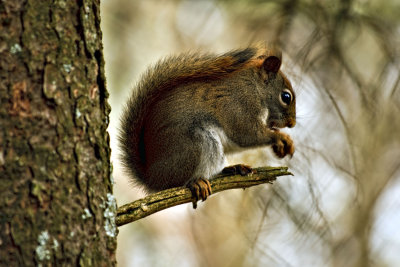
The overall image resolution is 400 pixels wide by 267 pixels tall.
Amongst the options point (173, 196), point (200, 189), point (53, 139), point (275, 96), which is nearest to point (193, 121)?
point (200, 189)

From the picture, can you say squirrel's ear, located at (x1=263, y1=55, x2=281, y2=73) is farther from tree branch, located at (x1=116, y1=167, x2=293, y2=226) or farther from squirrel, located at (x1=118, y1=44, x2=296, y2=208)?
tree branch, located at (x1=116, y1=167, x2=293, y2=226)

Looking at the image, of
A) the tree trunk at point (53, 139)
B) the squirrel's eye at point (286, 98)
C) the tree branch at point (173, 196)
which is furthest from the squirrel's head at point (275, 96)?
the tree trunk at point (53, 139)

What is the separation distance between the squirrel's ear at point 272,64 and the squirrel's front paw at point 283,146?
43 cm

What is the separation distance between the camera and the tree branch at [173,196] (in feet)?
5.20

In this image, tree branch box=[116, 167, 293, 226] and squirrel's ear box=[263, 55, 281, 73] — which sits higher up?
squirrel's ear box=[263, 55, 281, 73]

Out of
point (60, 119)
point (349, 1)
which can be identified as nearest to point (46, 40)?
point (60, 119)

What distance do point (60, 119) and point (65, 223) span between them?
0.28 meters

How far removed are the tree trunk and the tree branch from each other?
14 cm

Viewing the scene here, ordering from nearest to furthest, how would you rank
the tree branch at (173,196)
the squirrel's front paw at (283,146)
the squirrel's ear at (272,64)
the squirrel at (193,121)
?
the tree branch at (173,196)
the squirrel at (193,121)
the squirrel's front paw at (283,146)
the squirrel's ear at (272,64)

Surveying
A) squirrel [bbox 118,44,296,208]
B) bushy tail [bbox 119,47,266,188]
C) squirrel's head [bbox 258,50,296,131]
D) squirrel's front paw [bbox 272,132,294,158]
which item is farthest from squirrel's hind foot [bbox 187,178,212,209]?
squirrel's head [bbox 258,50,296,131]

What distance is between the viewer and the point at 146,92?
102 inches

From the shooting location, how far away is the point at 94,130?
1.41m

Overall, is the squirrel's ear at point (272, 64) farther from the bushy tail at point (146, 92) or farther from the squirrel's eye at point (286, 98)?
the bushy tail at point (146, 92)

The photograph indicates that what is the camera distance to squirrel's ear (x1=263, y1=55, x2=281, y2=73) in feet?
9.63
